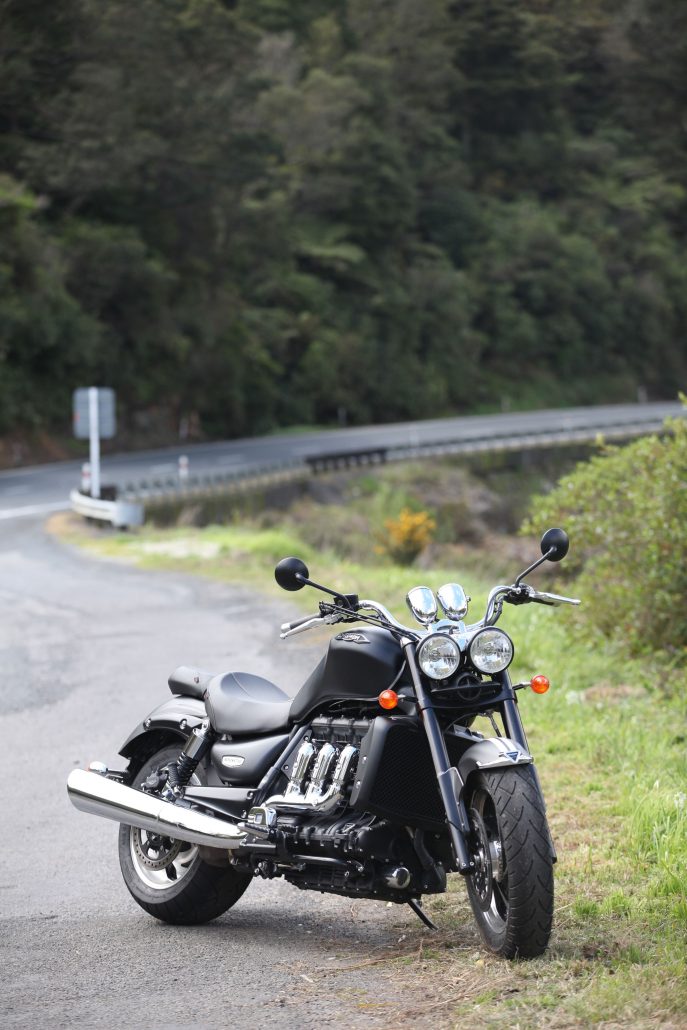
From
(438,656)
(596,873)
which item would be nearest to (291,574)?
(438,656)

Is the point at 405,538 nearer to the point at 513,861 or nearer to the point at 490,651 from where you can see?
the point at 490,651

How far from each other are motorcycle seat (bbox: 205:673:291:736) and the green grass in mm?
1055

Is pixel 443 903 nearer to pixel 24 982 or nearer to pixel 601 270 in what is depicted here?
pixel 24 982

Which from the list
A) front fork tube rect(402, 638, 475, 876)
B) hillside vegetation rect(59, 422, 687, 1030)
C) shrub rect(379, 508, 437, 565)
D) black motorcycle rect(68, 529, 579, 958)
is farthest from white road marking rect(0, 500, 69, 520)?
front fork tube rect(402, 638, 475, 876)

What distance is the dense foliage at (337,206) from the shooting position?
48.6 meters

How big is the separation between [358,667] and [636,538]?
7.07 m

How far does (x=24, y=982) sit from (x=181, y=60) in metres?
53.7

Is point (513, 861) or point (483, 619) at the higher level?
point (483, 619)

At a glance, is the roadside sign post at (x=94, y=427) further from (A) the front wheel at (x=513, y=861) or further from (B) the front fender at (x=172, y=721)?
(A) the front wheel at (x=513, y=861)

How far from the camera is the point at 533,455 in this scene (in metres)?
55.8

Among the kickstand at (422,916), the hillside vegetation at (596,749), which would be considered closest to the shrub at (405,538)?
the hillside vegetation at (596,749)

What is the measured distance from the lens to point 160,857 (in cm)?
628

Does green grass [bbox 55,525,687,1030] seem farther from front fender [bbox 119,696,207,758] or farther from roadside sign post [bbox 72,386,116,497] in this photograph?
roadside sign post [bbox 72,386,116,497]

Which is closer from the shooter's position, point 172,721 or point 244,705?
point 244,705
